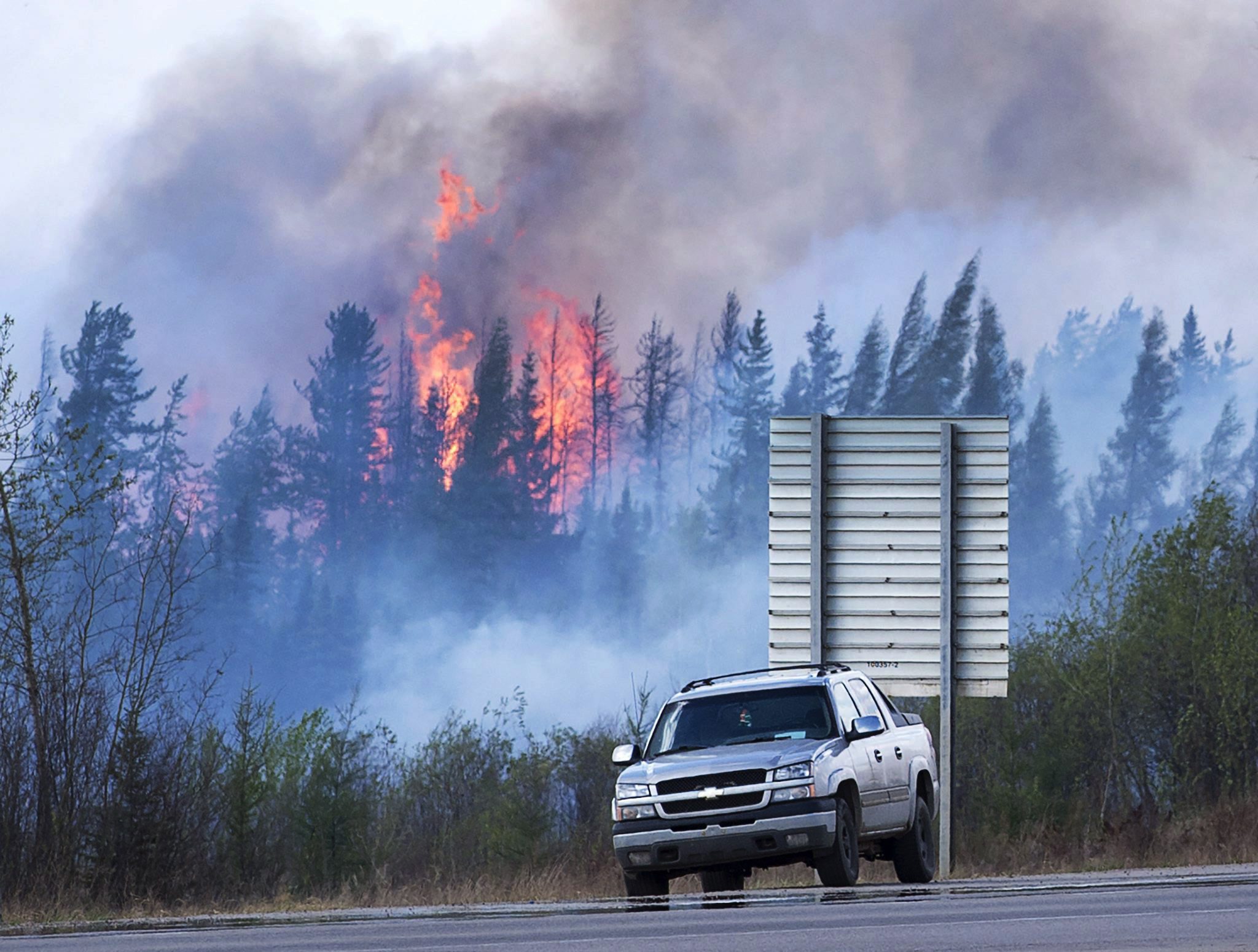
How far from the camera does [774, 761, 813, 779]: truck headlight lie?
16.7 m

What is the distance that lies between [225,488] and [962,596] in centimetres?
12435

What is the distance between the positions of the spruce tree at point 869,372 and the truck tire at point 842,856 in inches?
4991

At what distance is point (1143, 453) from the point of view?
144m

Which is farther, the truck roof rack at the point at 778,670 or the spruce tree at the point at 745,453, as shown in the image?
the spruce tree at the point at 745,453

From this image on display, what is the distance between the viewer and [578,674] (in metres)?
150

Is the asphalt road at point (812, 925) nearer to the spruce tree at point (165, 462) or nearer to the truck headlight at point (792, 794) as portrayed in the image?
the truck headlight at point (792, 794)

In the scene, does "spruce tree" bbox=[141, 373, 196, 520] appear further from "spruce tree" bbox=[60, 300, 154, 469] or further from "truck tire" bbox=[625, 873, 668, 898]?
"truck tire" bbox=[625, 873, 668, 898]

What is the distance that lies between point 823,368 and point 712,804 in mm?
133657

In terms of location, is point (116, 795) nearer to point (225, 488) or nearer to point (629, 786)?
point (629, 786)

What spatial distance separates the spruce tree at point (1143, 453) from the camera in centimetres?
14100

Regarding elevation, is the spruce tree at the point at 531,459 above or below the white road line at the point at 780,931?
above

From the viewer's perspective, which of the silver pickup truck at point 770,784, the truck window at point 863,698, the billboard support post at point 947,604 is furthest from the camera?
the billboard support post at point 947,604

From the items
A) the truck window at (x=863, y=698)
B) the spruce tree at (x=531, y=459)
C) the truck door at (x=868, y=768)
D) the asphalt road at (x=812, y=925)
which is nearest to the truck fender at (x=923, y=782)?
the truck window at (x=863, y=698)

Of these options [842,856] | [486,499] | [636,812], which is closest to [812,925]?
[842,856]
